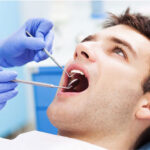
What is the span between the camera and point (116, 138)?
1.07 meters

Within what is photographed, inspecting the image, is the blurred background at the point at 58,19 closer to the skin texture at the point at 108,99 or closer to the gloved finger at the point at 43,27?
the gloved finger at the point at 43,27

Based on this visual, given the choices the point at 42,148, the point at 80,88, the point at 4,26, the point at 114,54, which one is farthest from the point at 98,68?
the point at 4,26

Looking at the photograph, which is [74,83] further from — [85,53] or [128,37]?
[128,37]

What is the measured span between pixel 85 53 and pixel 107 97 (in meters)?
0.20

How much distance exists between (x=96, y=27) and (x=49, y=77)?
0.88 m

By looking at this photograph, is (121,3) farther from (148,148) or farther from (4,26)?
(148,148)

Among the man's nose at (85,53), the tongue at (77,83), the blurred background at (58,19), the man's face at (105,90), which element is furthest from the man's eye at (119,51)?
the blurred background at (58,19)

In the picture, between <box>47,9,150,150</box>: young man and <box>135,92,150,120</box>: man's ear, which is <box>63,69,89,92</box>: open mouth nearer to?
<box>47,9,150,150</box>: young man

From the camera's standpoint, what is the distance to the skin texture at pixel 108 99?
101 cm

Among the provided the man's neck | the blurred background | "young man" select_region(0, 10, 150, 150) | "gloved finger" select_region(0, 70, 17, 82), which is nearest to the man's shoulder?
"young man" select_region(0, 10, 150, 150)

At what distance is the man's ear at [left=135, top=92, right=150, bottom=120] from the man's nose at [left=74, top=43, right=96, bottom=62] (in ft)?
0.83

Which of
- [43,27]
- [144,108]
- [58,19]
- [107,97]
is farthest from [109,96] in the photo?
[58,19]

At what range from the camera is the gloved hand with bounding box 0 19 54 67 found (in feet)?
3.73

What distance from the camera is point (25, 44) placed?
111cm
